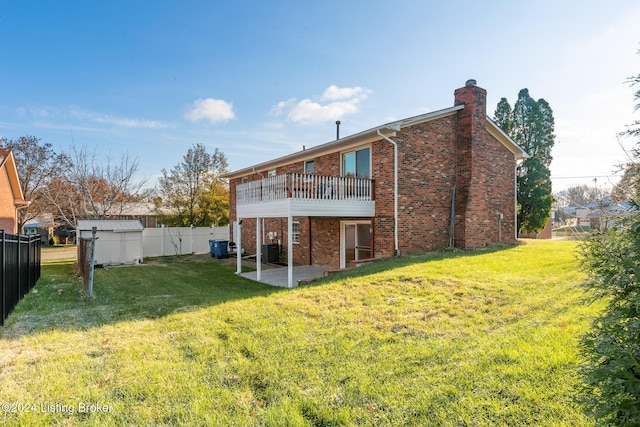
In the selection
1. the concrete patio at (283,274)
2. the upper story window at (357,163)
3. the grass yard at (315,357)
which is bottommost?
the concrete patio at (283,274)

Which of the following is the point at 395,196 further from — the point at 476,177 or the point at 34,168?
the point at 34,168

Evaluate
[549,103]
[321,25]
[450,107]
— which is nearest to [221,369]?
[321,25]

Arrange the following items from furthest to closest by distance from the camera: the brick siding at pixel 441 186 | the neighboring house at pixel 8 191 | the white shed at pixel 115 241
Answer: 1. the neighboring house at pixel 8 191
2. the white shed at pixel 115 241
3. the brick siding at pixel 441 186

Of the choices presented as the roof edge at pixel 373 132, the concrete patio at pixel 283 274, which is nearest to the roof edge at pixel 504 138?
the roof edge at pixel 373 132

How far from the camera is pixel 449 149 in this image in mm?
13039

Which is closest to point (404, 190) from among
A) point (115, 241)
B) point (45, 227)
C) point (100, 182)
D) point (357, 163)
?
point (357, 163)

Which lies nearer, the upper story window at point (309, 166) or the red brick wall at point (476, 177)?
the red brick wall at point (476, 177)

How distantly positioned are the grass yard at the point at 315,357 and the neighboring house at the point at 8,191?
12559mm

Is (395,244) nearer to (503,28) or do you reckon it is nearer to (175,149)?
(503,28)

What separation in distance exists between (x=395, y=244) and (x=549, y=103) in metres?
17.1

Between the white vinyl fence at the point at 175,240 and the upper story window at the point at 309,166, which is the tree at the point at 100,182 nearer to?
the white vinyl fence at the point at 175,240

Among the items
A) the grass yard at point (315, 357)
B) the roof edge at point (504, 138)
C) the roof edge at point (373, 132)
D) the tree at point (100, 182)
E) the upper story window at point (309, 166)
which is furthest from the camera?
the tree at point (100, 182)

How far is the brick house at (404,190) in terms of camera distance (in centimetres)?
1144

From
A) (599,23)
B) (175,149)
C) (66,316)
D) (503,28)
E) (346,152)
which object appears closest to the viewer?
(599,23)
